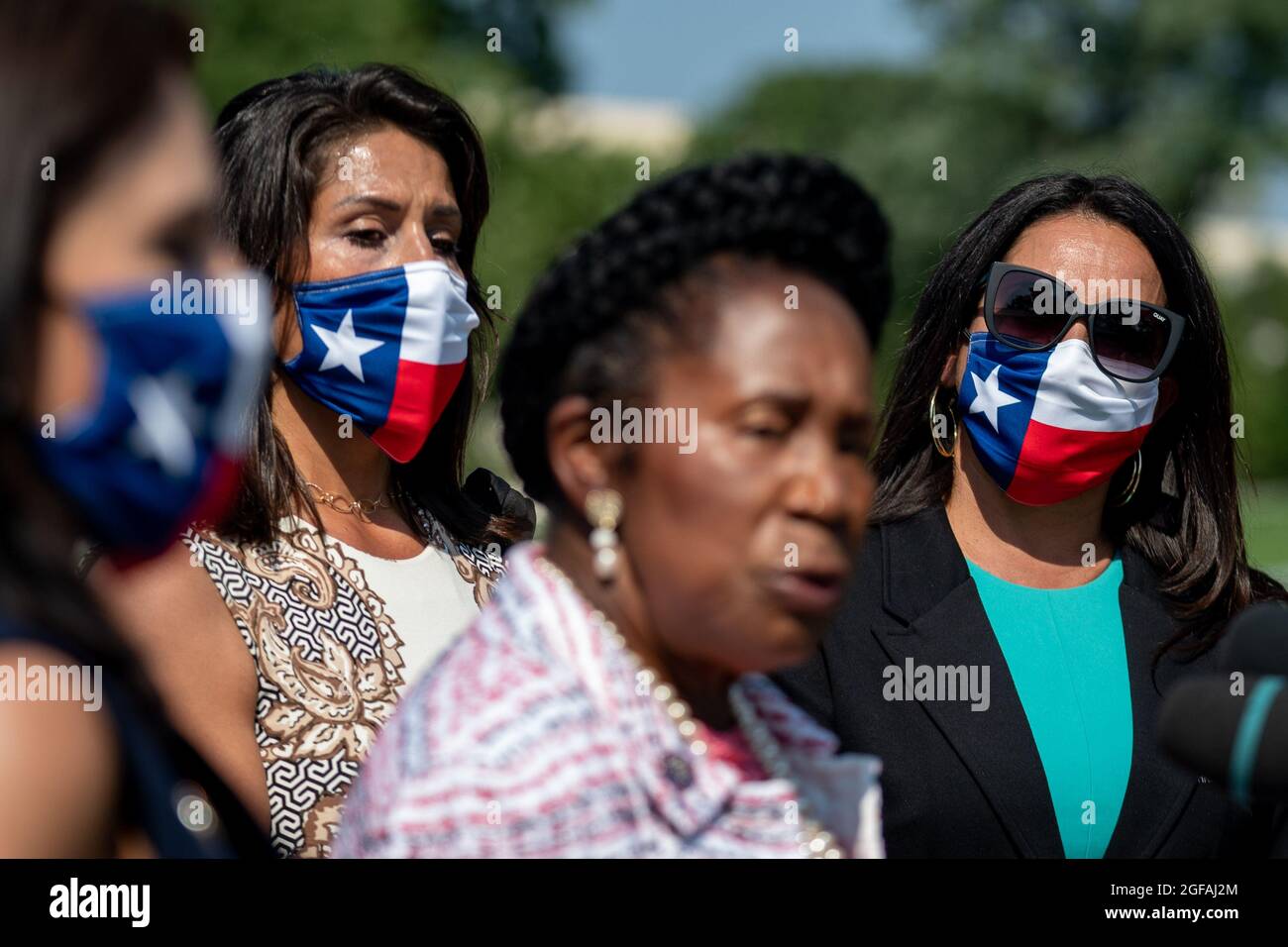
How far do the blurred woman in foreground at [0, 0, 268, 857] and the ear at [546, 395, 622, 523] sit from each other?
0.49 m

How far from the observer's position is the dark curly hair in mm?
2008

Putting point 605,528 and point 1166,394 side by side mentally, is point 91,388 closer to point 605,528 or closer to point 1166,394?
point 605,528

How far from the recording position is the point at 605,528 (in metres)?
2.04

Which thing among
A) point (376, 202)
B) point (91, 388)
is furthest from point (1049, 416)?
point (91, 388)

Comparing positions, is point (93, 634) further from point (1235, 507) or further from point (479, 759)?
point (1235, 507)

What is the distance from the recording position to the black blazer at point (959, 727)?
325 centimetres

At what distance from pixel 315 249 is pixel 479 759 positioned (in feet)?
6.44

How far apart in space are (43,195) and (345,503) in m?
2.08

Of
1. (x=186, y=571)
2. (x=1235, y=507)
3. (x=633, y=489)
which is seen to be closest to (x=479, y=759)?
(x=633, y=489)

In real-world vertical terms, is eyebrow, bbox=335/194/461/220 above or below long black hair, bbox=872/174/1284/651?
above

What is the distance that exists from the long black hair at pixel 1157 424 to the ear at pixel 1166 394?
0.05 feet

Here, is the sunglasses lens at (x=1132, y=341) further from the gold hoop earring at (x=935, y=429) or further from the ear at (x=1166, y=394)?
the gold hoop earring at (x=935, y=429)

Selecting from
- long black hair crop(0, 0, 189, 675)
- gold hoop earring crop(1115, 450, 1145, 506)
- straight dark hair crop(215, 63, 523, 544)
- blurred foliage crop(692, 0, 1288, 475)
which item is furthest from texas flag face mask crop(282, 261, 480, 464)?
blurred foliage crop(692, 0, 1288, 475)

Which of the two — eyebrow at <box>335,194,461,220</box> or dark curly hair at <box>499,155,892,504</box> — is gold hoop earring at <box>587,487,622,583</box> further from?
eyebrow at <box>335,194,461,220</box>
